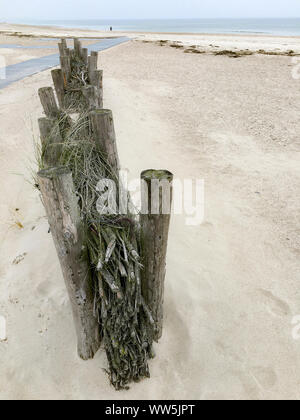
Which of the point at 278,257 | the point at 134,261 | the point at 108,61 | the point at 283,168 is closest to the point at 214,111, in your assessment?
the point at 283,168

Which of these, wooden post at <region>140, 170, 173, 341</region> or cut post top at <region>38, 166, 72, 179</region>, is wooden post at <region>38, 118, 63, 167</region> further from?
wooden post at <region>140, 170, 173, 341</region>

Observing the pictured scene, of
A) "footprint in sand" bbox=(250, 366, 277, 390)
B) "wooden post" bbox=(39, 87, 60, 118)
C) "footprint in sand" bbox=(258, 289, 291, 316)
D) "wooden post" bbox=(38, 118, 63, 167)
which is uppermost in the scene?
"wooden post" bbox=(39, 87, 60, 118)

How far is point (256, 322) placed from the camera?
9.92ft

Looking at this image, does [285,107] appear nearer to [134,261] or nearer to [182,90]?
[182,90]

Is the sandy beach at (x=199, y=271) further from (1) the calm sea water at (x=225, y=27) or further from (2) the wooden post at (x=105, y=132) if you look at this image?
(1) the calm sea water at (x=225, y=27)

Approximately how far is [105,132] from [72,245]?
3.89 feet

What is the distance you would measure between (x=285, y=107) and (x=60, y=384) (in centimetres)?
969

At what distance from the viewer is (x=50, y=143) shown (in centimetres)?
272

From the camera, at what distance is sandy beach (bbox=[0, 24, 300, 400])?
253cm

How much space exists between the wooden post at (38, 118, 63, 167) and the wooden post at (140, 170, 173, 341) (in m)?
1.18

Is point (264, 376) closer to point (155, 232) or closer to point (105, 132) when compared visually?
point (155, 232)

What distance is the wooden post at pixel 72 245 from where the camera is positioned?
1727mm

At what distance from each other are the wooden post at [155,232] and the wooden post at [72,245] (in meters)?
0.46

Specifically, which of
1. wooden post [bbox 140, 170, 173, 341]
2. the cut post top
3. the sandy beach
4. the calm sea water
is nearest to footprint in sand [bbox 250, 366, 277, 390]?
the sandy beach
